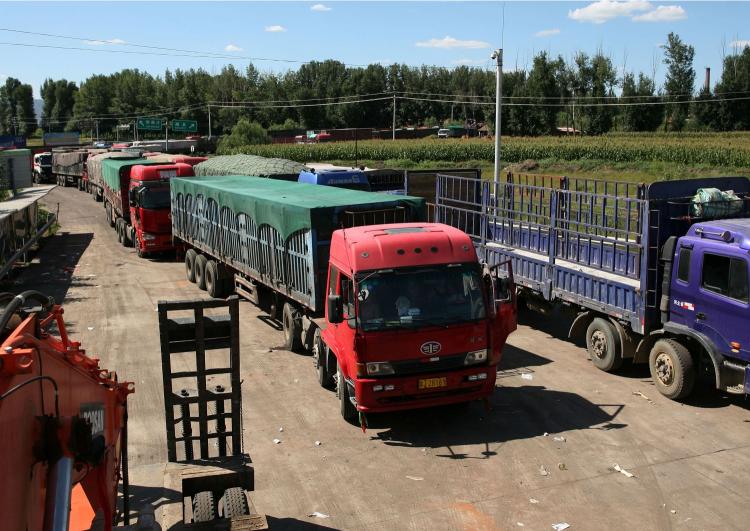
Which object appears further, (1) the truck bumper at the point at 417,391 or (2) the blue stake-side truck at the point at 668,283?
(2) the blue stake-side truck at the point at 668,283

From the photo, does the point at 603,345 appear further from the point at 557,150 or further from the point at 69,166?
the point at 69,166

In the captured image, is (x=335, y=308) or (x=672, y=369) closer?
(x=335, y=308)

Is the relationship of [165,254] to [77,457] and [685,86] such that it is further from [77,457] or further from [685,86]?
[685,86]

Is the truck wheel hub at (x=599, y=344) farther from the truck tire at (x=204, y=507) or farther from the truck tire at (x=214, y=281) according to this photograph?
the truck tire at (x=214, y=281)

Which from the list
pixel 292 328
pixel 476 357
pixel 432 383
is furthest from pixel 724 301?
pixel 292 328

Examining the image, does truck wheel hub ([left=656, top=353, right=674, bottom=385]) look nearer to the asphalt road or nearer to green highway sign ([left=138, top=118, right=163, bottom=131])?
the asphalt road

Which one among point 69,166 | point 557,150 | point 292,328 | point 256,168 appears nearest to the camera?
point 292,328

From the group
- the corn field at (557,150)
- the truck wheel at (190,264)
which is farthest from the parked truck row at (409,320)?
the corn field at (557,150)

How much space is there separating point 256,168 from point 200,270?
24.5 feet

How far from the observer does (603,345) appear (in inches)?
468

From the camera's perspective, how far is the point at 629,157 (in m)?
53.0

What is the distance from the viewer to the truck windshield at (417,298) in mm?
9047

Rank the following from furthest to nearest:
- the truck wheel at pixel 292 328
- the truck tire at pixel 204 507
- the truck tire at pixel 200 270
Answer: the truck tire at pixel 200 270 < the truck wheel at pixel 292 328 < the truck tire at pixel 204 507

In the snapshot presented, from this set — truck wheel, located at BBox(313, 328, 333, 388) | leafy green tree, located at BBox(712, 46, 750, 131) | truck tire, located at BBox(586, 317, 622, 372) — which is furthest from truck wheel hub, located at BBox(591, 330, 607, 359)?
leafy green tree, located at BBox(712, 46, 750, 131)
